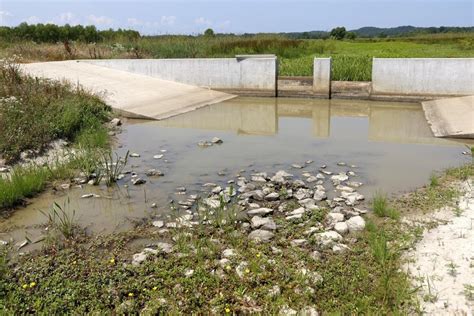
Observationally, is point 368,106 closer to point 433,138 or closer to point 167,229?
point 433,138

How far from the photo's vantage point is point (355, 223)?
471cm

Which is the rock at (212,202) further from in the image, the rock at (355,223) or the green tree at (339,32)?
the green tree at (339,32)

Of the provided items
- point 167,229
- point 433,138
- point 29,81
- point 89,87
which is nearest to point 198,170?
point 167,229

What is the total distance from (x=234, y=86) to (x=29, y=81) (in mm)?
6775

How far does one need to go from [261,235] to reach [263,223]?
0.88ft

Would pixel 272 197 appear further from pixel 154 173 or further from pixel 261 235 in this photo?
pixel 154 173

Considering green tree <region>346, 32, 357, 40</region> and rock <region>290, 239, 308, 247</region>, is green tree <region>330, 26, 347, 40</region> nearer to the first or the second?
green tree <region>346, 32, 357, 40</region>

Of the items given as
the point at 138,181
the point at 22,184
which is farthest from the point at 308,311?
the point at 22,184

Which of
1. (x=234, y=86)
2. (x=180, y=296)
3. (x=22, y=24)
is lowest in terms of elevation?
(x=180, y=296)

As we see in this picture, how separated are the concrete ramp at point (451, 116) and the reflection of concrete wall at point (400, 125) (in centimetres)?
19

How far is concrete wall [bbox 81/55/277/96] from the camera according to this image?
1449 cm

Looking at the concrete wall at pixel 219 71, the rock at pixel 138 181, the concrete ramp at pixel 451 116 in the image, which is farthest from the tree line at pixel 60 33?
the rock at pixel 138 181

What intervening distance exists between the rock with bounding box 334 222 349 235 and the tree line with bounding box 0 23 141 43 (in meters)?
22.1

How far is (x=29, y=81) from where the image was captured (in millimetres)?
10484
